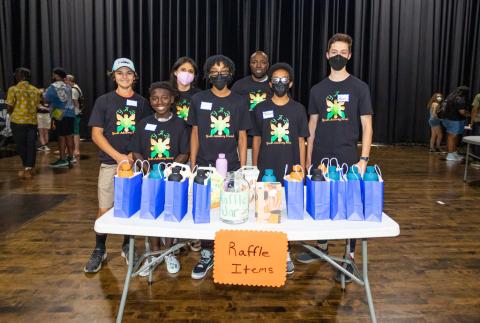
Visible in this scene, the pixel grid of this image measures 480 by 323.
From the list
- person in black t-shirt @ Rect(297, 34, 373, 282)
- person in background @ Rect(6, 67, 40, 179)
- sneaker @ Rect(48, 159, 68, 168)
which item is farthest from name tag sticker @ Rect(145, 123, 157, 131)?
sneaker @ Rect(48, 159, 68, 168)

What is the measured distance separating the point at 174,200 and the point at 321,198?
0.57 metres

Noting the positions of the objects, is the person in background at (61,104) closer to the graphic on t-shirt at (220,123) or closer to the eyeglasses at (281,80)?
the graphic on t-shirt at (220,123)

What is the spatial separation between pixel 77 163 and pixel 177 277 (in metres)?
4.70

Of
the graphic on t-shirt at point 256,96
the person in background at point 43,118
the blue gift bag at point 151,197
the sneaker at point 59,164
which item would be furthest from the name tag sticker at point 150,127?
the person in background at point 43,118

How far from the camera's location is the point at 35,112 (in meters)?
5.55

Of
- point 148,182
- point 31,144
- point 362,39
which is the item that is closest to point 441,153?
point 362,39

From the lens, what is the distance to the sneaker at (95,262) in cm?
275

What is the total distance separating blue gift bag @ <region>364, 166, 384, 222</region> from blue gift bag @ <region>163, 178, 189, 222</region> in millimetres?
702

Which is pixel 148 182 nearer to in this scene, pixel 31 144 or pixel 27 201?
pixel 27 201

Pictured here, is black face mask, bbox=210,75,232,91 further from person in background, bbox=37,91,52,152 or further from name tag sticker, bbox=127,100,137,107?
person in background, bbox=37,91,52,152

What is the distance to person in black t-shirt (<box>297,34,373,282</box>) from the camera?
2494 millimetres

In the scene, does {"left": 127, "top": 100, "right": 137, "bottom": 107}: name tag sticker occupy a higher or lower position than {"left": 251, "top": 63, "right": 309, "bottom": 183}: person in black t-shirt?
higher

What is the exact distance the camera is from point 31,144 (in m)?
5.60

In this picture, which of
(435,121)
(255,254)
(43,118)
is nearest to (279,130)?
(255,254)
